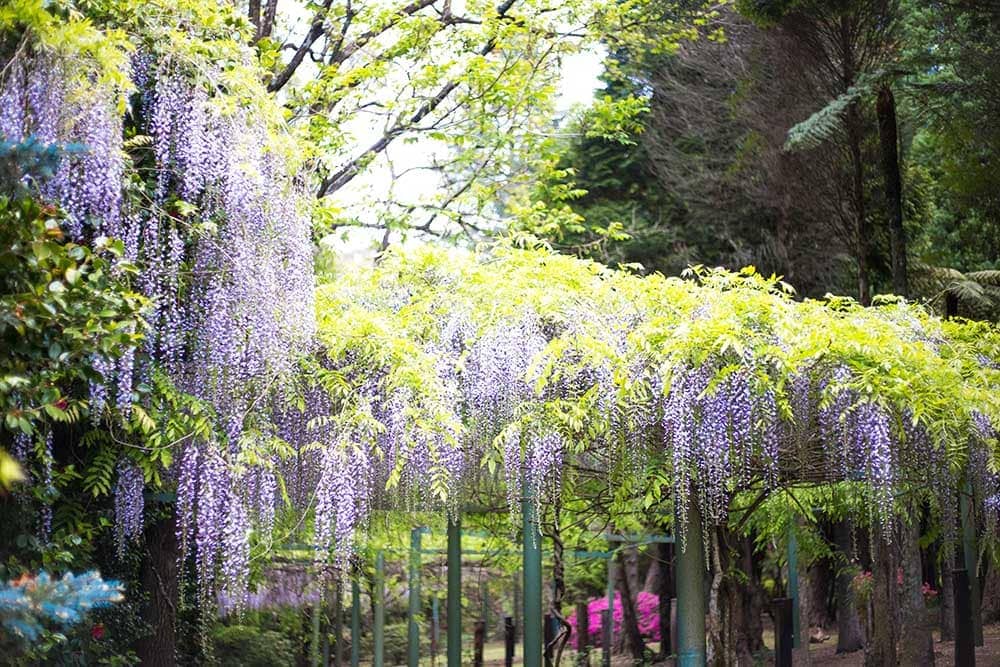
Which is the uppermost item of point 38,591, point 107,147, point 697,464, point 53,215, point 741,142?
point 741,142

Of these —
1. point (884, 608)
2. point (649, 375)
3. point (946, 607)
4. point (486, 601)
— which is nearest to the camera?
point (649, 375)

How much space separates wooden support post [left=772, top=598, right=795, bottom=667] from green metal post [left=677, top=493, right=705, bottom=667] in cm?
107

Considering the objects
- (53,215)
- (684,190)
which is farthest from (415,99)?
(53,215)

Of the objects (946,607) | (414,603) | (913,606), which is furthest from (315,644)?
(946,607)

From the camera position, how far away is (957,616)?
289 inches

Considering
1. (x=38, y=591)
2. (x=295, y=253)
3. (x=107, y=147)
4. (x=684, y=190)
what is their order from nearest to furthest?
1. (x=38, y=591)
2. (x=107, y=147)
3. (x=295, y=253)
4. (x=684, y=190)

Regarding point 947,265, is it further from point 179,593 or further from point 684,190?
point 179,593

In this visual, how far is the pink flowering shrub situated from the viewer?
1216 centimetres

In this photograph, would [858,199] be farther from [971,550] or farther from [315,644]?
[315,644]

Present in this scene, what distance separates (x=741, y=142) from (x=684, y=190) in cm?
86

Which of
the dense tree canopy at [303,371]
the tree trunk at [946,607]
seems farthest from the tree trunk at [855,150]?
the tree trunk at [946,607]

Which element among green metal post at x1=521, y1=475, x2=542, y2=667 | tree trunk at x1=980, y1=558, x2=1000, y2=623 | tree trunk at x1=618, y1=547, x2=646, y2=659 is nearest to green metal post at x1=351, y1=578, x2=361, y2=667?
tree trunk at x1=618, y1=547, x2=646, y2=659

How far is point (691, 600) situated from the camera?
585 centimetres

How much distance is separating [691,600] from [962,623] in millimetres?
2598
